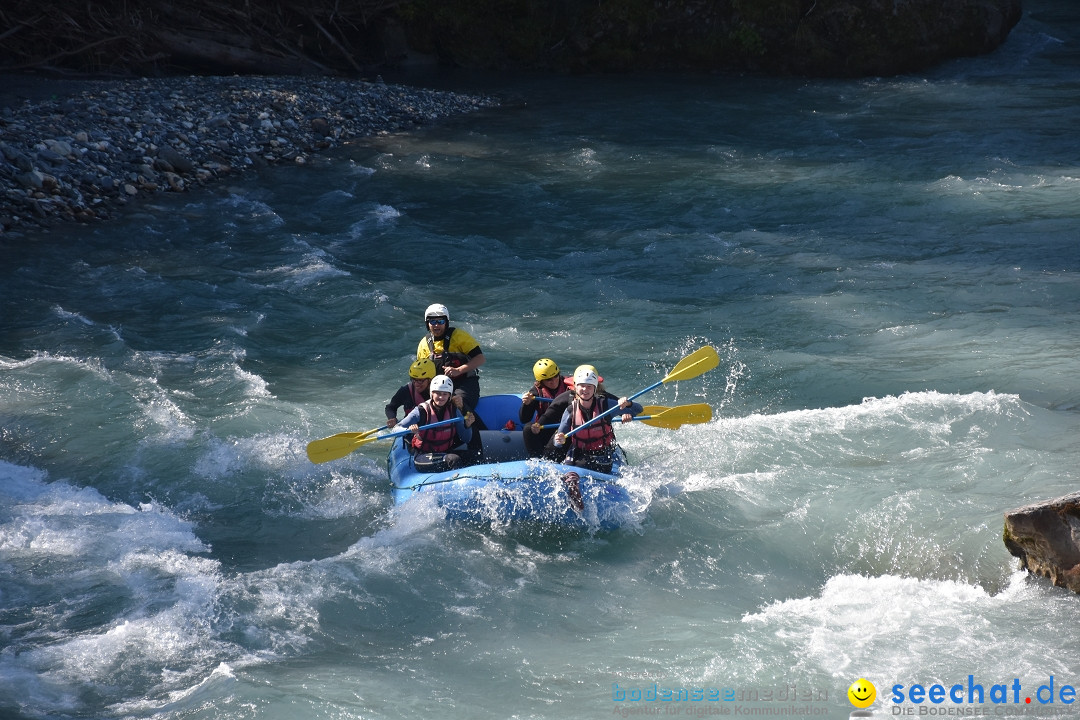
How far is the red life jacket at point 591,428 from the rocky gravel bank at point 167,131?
8285mm

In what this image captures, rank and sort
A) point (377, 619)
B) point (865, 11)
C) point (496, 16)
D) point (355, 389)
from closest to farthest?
point (377, 619), point (355, 389), point (865, 11), point (496, 16)

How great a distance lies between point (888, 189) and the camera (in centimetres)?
1321

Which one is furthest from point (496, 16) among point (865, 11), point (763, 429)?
point (763, 429)

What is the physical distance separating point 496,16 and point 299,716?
19939 millimetres

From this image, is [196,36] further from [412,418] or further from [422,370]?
[412,418]

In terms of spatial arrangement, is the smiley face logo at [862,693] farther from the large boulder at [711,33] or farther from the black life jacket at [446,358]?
the large boulder at [711,33]

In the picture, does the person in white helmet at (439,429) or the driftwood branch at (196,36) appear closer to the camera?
the person in white helmet at (439,429)

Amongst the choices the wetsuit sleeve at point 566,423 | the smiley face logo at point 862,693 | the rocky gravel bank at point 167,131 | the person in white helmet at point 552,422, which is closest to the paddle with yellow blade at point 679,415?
the person in white helmet at point 552,422

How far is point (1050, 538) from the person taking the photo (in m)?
5.54

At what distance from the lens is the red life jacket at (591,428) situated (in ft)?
22.3

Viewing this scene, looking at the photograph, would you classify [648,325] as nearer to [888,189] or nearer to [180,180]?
[888,189]

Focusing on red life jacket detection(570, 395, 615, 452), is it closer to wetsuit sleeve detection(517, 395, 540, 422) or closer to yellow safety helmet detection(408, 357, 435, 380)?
wetsuit sleeve detection(517, 395, 540, 422)

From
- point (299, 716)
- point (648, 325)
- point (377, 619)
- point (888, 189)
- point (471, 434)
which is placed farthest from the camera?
point (888, 189)

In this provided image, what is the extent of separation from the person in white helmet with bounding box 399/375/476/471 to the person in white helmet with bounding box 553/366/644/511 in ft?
2.38
